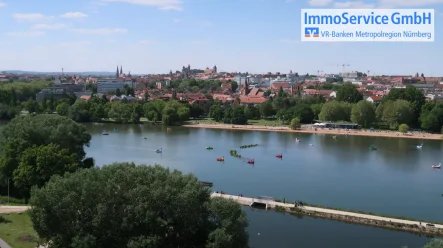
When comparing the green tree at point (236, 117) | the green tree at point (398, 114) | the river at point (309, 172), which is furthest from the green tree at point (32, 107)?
the green tree at point (398, 114)

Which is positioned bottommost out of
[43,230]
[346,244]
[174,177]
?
[346,244]

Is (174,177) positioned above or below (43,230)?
above

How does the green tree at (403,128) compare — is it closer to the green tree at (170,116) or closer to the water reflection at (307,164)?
the water reflection at (307,164)

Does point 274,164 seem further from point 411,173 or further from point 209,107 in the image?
point 209,107

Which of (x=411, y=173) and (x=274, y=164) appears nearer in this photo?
(x=411, y=173)

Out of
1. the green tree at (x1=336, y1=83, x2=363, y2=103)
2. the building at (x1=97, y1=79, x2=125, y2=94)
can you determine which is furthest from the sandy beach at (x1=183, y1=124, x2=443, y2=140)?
the building at (x1=97, y1=79, x2=125, y2=94)

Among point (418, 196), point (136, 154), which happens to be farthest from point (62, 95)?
point (418, 196)

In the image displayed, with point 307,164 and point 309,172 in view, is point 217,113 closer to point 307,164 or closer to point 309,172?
point 307,164

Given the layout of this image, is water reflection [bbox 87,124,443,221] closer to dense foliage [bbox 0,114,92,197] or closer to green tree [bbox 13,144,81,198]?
dense foliage [bbox 0,114,92,197]
